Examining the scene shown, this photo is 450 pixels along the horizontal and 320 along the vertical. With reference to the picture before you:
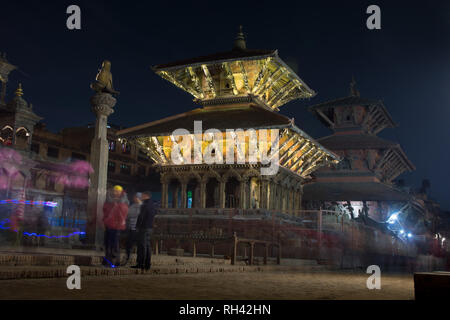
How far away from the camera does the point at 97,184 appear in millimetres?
17250

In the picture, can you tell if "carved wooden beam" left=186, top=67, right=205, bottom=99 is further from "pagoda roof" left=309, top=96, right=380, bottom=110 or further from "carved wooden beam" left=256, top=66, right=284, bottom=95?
"pagoda roof" left=309, top=96, right=380, bottom=110

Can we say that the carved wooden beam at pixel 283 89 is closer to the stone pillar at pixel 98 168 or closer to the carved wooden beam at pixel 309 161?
the carved wooden beam at pixel 309 161

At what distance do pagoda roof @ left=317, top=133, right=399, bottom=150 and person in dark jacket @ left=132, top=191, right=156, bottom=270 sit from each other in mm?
41422


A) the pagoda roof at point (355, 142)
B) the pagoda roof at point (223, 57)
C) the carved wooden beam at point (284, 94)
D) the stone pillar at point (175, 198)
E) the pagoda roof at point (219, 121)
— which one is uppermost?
the pagoda roof at point (223, 57)

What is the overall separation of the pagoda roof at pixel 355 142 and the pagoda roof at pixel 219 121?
20073mm

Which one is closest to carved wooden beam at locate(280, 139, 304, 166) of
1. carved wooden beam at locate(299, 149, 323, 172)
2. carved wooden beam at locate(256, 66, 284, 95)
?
carved wooden beam at locate(299, 149, 323, 172)

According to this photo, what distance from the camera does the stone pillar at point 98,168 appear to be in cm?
1725

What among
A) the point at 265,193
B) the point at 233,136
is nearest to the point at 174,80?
the point at 233,136

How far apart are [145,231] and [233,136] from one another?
2079 cm

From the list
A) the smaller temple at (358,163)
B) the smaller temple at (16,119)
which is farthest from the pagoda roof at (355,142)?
the smaller temple at (16,119)

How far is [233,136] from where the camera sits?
3206 centimetres

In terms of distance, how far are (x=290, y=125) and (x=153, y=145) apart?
10.2 meters

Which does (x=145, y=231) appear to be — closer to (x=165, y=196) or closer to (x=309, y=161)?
(x=165, y=196)
